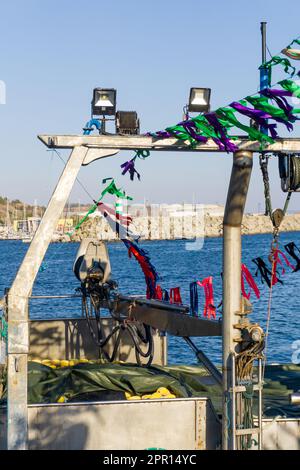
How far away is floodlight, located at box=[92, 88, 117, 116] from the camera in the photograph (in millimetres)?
10570

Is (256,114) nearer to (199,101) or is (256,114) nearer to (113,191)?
(199,101)

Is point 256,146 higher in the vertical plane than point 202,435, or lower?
higher

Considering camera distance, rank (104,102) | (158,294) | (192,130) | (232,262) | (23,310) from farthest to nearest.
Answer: (158,294) < (104,102) < (232,262) < (192,130) < (23,310)

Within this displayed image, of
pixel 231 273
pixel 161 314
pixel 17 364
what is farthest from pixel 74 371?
pixel 231 273

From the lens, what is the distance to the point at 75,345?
17.5 m

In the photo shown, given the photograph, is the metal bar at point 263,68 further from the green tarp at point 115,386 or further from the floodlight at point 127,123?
the green tarp at point 115,386

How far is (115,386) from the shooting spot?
1252 cm

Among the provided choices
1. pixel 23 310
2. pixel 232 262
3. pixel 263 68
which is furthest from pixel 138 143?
pixel 23 310

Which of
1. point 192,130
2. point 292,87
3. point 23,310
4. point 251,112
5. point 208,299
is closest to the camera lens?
point 292,87

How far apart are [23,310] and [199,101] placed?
3742 mm

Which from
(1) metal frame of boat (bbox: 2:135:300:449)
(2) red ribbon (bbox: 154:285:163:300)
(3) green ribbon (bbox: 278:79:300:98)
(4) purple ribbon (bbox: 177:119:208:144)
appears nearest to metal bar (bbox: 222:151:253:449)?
(1) metal frame of boat (bbox: 2:135:300:449)

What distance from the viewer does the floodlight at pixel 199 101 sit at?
10477 mm
